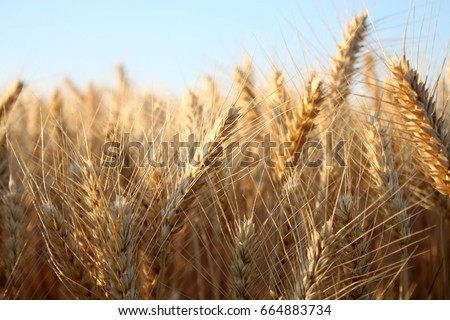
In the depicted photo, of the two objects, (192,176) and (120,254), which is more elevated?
(192,176)

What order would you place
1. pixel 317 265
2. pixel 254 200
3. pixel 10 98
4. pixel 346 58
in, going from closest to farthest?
pixel 317 265
pixel 254 200
pixel 346 58
pixel 10 98

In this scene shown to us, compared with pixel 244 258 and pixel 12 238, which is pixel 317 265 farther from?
pixel 12 238

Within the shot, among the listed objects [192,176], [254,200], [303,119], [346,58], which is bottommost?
[254,200]

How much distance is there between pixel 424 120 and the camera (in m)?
1.75

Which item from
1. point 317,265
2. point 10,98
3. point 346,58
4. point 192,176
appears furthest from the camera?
point 10,98

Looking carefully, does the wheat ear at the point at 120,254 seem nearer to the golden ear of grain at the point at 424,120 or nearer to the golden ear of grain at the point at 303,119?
the golden ear of grain at the point at 303,119

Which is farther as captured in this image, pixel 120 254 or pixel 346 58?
pixel 346 58

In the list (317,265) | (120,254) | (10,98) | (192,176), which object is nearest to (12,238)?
(120,254)

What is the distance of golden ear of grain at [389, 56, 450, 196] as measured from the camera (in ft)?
5.72

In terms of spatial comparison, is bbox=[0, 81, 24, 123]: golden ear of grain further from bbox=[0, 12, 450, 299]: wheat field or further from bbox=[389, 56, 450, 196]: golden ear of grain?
bbox=[389, 56, 450, 196]: golden ear of grain

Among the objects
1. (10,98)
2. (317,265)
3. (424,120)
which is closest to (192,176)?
(317,265)

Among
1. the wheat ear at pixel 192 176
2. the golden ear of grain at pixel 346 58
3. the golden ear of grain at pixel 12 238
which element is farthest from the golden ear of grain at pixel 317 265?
the golden ear of grain at pixel 12 238

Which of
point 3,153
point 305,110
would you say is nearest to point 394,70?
point 305,110
